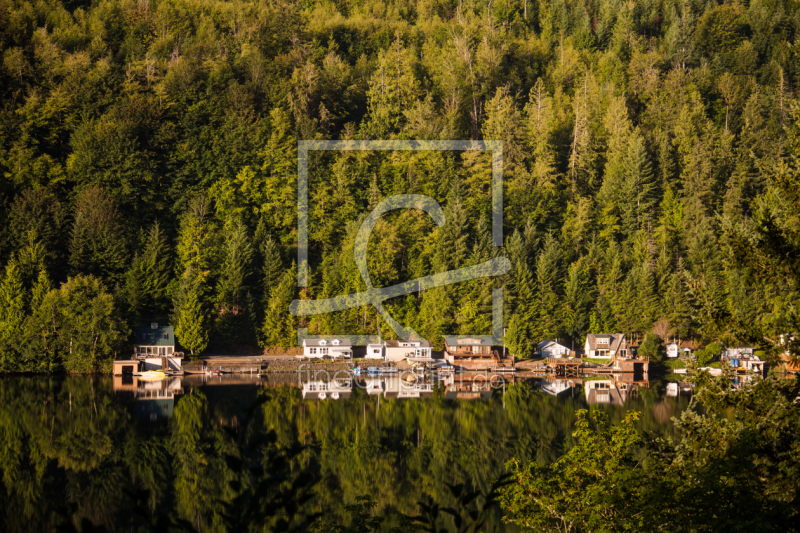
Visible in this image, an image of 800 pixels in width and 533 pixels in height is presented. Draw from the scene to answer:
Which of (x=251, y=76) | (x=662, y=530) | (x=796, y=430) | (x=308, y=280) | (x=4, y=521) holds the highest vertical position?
(x=251, y=76)

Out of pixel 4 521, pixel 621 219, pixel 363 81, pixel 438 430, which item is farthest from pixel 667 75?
pixel 4 521

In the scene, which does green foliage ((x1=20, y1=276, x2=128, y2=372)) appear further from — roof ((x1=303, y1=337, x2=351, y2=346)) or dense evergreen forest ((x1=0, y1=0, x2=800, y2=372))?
roof ((x1=303, y1=337, x2=351, y2=346))

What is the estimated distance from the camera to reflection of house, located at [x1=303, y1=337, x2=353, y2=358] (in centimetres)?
6109

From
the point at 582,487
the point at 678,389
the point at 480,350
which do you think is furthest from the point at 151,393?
the point at 582,487

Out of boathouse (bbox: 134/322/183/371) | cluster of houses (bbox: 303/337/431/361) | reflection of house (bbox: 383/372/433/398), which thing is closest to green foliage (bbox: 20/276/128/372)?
boathouse (bbox: 134/322/183/371)

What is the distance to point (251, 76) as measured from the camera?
81812 mm

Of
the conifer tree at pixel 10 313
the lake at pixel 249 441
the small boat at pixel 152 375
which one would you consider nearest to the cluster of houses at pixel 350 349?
the lake at pixel 249 441

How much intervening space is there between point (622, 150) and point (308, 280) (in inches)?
1382

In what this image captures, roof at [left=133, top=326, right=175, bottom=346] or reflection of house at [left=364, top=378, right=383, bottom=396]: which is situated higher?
roof at [left=133, top=326, right=175, bottom=346]

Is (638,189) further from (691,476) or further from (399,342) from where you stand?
(691,476)

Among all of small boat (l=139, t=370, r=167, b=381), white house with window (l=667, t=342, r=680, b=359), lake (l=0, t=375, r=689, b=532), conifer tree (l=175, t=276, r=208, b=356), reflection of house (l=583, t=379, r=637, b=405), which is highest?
conifer tree (l=175, t=276, r=208, b=356)

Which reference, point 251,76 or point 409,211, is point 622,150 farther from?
point 251,76

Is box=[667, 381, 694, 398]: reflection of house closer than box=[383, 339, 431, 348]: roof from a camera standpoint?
Yes

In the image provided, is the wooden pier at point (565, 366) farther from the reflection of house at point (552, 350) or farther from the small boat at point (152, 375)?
the small boat at point (152, 375)
